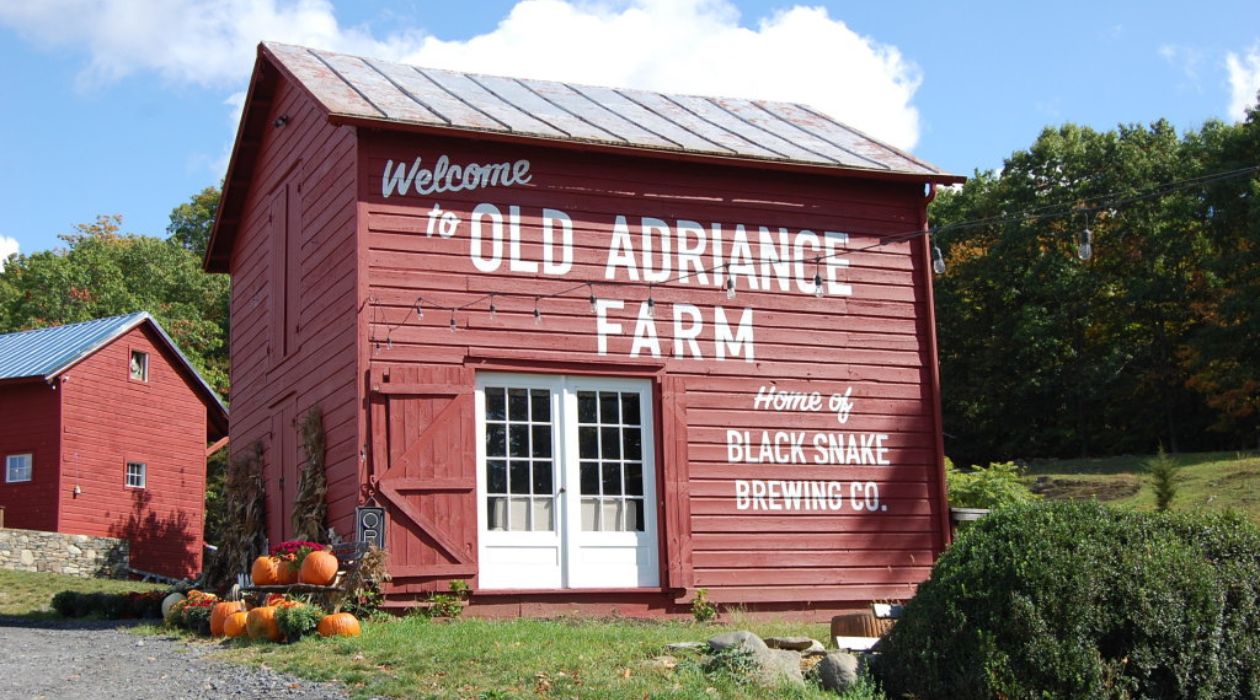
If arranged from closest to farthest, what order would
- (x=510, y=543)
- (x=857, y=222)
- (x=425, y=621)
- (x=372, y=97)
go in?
(x=425, y=621), (x=510, y=543), (x=372, y=97), (x=857, y=222)

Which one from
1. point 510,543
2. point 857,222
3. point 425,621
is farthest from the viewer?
point 857,222

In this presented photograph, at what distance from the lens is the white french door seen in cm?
1382

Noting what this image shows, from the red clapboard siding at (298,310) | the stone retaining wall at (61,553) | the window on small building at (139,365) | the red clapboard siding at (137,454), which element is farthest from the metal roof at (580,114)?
the window on small building at (139,365)

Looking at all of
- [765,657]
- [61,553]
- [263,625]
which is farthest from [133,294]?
[765,657]

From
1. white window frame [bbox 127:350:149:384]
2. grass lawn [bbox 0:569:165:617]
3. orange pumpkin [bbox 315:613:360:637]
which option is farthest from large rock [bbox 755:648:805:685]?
white window frame [bbox 127:350:149:384]

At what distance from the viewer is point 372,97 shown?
48.7ft

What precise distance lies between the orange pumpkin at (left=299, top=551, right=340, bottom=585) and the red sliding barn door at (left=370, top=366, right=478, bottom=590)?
0.73 meters

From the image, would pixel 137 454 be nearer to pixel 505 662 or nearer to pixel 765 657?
pixel 505 662

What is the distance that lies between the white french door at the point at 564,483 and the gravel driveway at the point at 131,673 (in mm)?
3239

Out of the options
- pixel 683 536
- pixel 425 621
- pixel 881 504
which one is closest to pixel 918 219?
pixel 881 504

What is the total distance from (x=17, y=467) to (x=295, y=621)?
71.9ft

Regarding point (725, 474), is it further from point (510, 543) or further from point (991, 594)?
point (991, 594)

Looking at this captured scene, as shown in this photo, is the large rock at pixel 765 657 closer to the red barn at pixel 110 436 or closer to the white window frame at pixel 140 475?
the red barn at pixel 110 436

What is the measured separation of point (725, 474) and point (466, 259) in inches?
143
